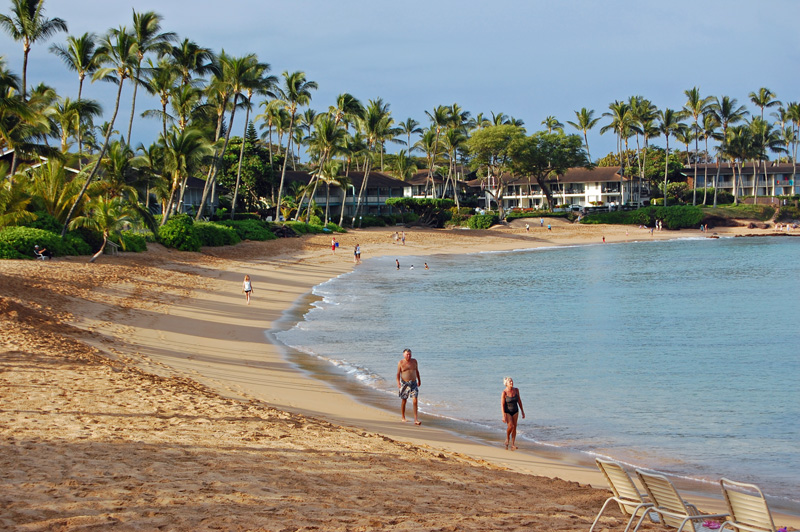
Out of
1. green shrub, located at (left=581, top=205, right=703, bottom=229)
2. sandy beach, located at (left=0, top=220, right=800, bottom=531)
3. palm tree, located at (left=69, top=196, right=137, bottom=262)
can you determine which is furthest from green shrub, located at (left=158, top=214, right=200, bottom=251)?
green shrub, located at (left=581, top=205, right=703, bottom=229)

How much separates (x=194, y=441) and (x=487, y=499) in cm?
371

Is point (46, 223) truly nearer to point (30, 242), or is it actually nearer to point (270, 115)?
point (30, 242)

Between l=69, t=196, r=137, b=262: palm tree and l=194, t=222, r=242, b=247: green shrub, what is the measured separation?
10.8m

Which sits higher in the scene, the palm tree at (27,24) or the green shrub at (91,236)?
the palm tree at (27,24)

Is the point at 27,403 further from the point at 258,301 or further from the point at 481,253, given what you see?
the point at 481,253

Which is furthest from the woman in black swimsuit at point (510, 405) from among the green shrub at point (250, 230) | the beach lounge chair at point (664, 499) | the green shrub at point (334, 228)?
the green shrub at point (334, 228)

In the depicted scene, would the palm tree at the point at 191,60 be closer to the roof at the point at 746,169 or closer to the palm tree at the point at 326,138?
the palm tree at the point at 326,138

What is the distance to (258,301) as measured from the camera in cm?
2844

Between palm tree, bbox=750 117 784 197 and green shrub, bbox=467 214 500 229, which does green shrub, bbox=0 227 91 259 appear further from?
palm tree, bbox=750 117 784 197

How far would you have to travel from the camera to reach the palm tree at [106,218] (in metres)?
30.7

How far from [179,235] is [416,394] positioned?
1296 inches

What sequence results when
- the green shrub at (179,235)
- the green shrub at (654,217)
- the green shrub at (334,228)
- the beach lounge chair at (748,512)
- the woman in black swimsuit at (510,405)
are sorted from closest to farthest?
the beach lounge chair at (748,512) < the woman in black swimsuit at (510,405) < the green shrub at (179,235) < the green shrub at (334,228) < the green shrub at (654,217)

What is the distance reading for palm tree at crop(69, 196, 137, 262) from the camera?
3072cm

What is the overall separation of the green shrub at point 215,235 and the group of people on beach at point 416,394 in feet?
112
